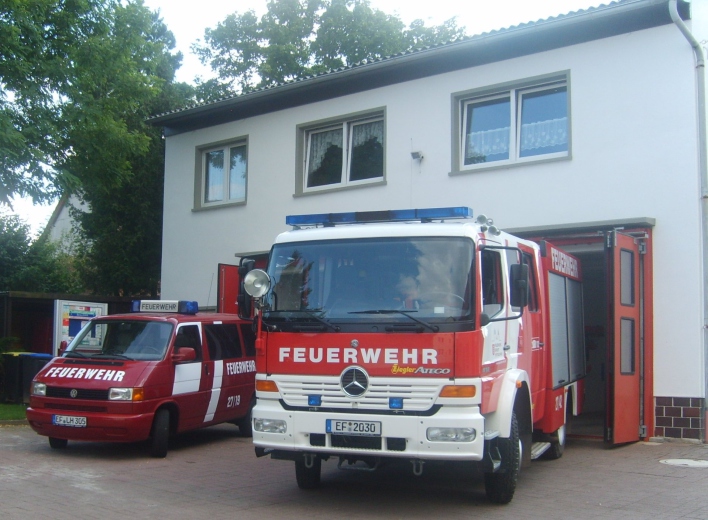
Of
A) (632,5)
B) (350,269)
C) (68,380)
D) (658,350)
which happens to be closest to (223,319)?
(68,380)

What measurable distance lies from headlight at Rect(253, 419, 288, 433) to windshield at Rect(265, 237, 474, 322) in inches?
37.8

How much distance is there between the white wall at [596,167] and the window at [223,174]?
129 cm

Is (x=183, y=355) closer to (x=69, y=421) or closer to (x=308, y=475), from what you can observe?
(x=69, y=421)

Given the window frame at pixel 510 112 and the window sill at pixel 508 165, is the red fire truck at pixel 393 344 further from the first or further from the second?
the window frame at pixel 510 112

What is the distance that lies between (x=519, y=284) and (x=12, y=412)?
34.2 ft

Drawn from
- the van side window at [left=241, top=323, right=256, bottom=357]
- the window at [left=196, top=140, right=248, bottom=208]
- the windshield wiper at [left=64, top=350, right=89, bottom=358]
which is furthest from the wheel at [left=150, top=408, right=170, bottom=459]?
the window at [left=196, top=140, right=248, bottom=208]

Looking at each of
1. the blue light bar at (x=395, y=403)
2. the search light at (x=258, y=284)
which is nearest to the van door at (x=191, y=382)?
the search light at (x=258, y=284)

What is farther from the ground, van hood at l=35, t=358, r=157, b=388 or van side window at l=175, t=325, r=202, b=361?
van side window at l=175, t=325, r=202, b=361

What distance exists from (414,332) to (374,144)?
9.09m

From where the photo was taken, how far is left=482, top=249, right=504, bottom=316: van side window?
7.25 metres

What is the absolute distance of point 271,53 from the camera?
3062 centimetres

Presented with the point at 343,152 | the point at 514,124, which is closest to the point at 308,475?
the point at 514,124

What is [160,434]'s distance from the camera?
10.4m

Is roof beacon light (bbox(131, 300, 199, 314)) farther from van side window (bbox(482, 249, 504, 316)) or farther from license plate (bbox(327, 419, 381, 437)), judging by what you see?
van side window (bbox(482, 249, 504, 316))
